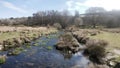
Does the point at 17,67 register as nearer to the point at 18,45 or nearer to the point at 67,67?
the point at 67,67

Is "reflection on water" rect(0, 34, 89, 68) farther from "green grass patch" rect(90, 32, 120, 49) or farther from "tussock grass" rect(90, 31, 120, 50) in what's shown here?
"green grass patch" rect(90, 32, 120, 49)

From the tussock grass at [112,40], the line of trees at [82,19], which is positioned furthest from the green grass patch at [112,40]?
the line of trees at [82,19]

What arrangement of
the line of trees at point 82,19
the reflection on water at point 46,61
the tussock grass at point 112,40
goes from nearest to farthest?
1. the reflection on water at point 46,61
2. the tussock grass at point 112,40
3. the line of trees at point 82,19

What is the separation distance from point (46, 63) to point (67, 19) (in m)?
111

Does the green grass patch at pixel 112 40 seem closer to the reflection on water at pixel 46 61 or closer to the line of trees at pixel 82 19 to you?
the reflection on water at pixel 46 61

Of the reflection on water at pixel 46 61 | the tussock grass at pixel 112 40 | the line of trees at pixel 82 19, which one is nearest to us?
the reflection on water at pixel 46 61

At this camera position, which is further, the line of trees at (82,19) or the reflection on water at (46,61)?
the line of trees at (82,19)

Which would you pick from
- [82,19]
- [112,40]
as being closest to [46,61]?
[112,40]

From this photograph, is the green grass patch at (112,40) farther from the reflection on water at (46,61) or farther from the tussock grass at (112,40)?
the reflection on water at (46,61)

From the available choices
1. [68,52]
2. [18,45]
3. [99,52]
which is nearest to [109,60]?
[99,52]

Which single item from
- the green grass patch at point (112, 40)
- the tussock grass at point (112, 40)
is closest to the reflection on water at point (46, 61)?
the tussock grass at point (112, 40)

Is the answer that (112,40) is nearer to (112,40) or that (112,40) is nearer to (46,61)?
(112,40)

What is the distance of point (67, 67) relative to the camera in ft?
89.8

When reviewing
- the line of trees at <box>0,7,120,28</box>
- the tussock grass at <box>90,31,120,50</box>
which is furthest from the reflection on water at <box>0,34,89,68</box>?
the line of trees at <box>0,7,120,28</box>
